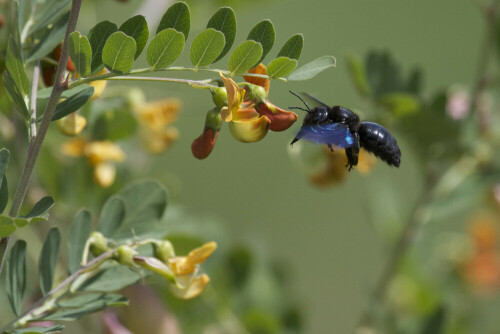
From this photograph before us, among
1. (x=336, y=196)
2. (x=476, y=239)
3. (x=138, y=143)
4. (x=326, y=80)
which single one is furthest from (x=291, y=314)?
(x=326, y=80)

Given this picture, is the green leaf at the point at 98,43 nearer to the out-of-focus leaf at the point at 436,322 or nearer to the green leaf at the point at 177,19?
the green leaf at the point at 177,19

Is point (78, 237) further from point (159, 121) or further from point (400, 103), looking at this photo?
point (400, 103)

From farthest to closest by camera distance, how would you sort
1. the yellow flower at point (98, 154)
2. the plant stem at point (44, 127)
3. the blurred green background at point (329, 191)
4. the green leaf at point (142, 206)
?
the blurred green background at point (329, 191), the yellow flower at point (98, 154), the green leaf at point (142, 206), the plant stem at point (44, 127)

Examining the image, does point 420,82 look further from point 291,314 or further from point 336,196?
point 336,196

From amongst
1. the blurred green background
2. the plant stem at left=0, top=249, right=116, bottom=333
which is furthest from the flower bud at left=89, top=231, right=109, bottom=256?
the blurred green background

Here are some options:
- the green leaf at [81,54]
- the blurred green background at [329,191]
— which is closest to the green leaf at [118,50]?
the green leaf at [81,54]

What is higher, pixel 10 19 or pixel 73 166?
pixel 10 19
